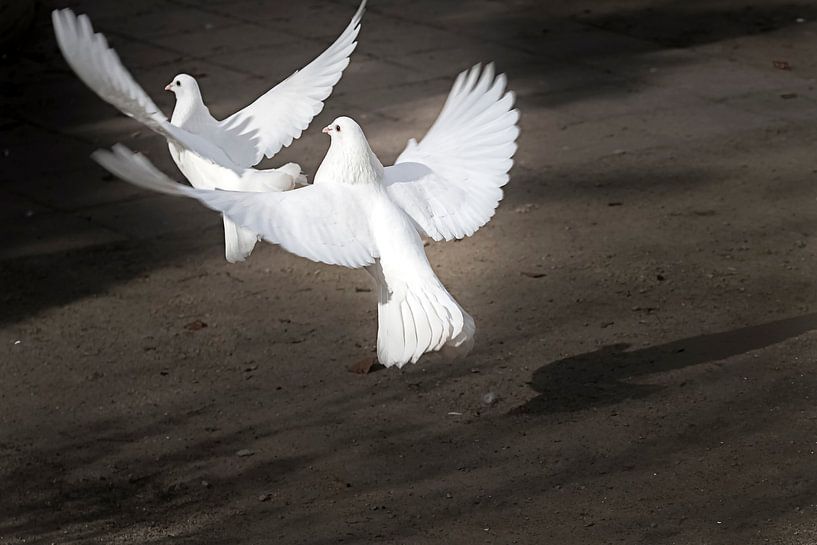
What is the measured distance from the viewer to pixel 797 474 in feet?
14.9

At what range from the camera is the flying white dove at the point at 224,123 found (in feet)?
14.5

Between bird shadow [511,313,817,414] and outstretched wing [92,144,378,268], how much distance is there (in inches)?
43.4

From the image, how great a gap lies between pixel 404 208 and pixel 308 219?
17.0 inches

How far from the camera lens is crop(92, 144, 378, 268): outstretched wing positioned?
13.6 ft

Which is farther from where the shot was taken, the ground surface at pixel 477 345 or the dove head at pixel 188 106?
the dove head at pixel 188 106

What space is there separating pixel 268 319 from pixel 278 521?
1.65 meters

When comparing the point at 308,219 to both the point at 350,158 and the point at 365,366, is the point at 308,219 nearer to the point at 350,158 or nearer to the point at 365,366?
the point at 350,158

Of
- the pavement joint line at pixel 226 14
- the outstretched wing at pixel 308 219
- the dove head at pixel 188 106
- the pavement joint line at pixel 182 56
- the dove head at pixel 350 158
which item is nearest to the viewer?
the outstretched wing at pixel 308 219

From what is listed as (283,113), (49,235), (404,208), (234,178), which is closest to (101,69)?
(234,178)

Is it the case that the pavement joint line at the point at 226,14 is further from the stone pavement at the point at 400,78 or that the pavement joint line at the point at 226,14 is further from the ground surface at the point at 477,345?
the ground surface at the point at 477,345

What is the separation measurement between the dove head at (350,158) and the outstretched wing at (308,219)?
6 cm

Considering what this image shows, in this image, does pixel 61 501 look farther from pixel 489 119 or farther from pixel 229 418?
pixel 489 119

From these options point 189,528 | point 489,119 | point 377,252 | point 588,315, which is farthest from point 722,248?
point 189,528

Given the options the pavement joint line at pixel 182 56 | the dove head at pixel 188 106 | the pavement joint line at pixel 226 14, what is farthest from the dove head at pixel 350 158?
the pavement joint line at pixel 226 14
